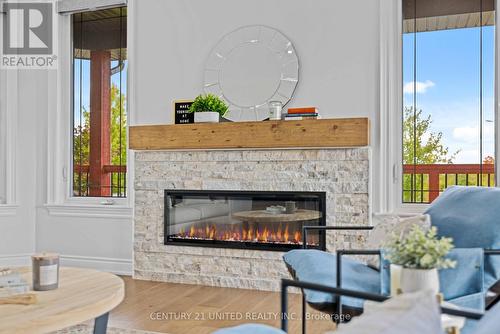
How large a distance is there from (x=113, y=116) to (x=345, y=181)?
2.33 m

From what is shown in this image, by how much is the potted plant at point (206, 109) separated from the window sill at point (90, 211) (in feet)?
3.70

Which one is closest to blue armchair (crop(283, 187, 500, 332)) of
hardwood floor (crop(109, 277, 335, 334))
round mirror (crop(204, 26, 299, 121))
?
hardwood floor (crop(109, 277, 335, 334))

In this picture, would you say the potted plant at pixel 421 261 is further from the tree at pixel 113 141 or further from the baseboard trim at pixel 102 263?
the tree at pixel 113 141

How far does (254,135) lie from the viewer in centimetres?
370

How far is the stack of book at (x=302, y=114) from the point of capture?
361 centimetres

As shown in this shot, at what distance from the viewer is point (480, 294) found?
179 cm

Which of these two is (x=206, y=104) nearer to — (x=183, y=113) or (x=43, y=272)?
(x=183, y=113)

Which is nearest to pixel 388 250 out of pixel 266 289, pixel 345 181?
pixel 345 181

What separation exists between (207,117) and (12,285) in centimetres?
209

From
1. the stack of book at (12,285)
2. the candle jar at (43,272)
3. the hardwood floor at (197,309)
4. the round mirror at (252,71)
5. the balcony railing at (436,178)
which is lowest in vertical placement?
the hardwood floor at (197,309)

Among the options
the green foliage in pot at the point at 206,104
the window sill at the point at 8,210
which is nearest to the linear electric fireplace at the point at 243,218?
the green foliage in pot at the point at 206,104

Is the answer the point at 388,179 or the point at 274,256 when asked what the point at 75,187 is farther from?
the point at 388,179

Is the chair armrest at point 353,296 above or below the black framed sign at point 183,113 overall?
below

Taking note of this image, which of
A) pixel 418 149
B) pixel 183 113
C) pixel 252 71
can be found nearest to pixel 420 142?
pixel 418 149
